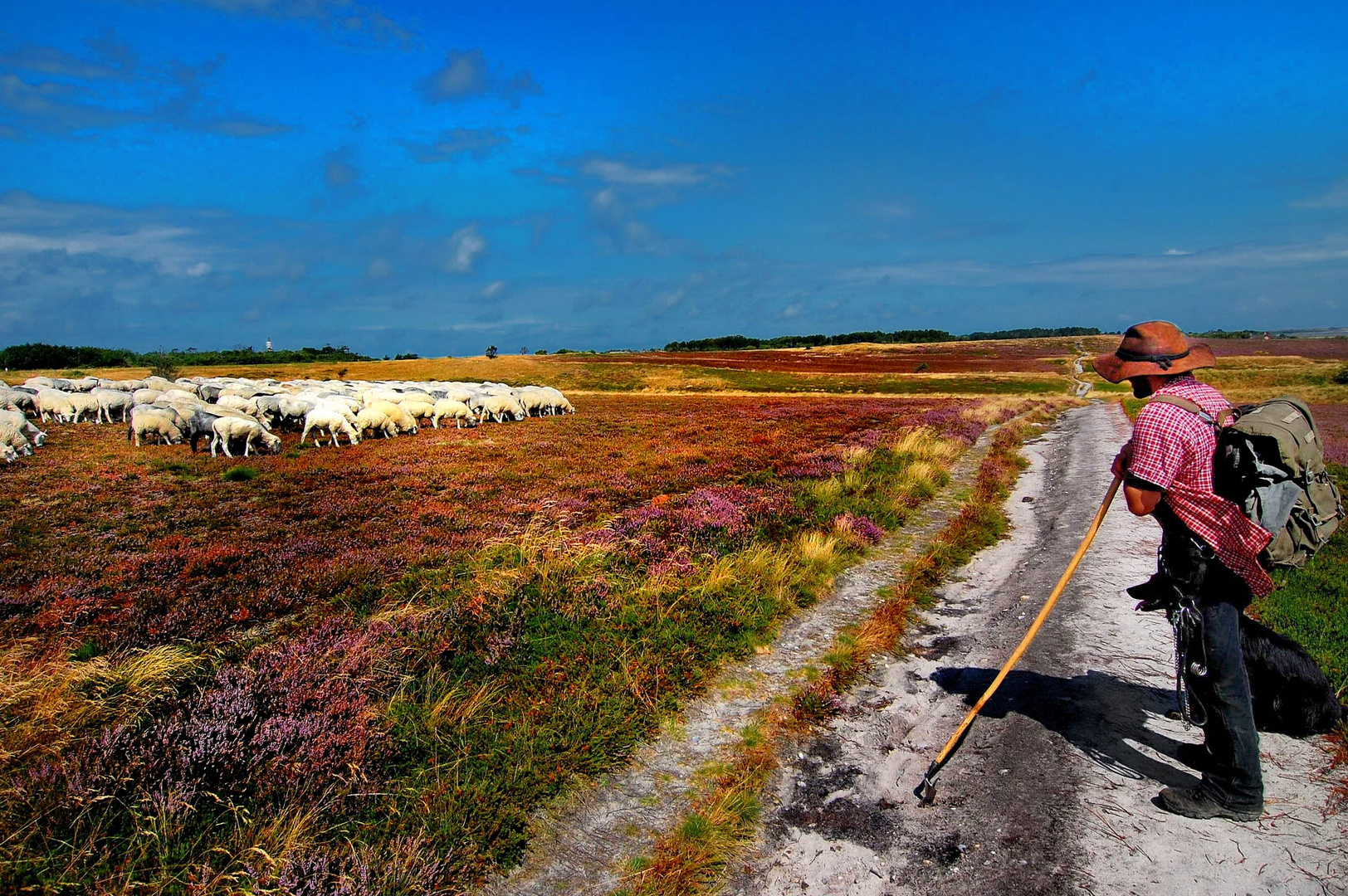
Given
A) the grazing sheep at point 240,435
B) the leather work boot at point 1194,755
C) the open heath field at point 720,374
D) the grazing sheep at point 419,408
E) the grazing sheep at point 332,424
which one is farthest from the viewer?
the open heath field at point 720,374

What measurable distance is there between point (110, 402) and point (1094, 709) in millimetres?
42360

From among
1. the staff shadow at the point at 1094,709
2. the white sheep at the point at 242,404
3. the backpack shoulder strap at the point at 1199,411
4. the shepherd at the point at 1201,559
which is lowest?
the staff shadow at the point at 1094,709

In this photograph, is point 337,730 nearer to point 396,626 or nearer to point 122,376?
point 396,626

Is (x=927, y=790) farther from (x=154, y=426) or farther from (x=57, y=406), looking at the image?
(x=57, y=406)

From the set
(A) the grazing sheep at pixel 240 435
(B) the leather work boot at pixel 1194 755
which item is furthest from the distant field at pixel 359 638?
(B) the leather work boot at pixel 1194 755

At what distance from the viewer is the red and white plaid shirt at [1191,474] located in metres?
3.95

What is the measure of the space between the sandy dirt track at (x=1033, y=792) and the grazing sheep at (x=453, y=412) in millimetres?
29395

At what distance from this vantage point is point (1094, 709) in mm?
5742

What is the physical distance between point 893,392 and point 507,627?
58.3m

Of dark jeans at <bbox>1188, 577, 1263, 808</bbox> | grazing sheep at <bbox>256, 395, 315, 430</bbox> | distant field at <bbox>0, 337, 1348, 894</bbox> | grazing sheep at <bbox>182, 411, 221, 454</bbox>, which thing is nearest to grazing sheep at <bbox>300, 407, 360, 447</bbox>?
grazing sheep at <bbox>256, 395, 315, 430</bbox>

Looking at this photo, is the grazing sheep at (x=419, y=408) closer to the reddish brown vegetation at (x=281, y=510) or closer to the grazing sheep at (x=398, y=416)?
the grazing sheep at (x=398, y=416)

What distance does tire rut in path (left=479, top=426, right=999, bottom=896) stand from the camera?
163 inches

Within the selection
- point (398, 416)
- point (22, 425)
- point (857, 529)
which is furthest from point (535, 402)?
point (857, 529)

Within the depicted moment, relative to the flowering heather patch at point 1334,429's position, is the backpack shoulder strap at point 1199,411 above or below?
above
